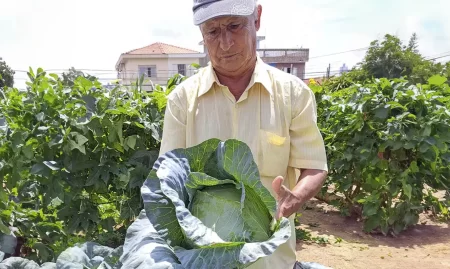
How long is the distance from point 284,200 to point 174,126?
555 millimetres

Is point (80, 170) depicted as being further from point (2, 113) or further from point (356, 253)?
point (356, 253)

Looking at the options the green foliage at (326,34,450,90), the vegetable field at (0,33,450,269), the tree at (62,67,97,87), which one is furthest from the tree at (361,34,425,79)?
the tree at (62,67,97,87)

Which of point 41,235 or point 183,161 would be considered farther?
point 41,235

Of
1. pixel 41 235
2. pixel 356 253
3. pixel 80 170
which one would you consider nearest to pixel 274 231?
pixel 80 170

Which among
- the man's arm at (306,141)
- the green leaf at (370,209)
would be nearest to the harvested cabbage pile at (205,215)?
the man's arm at (306,141)

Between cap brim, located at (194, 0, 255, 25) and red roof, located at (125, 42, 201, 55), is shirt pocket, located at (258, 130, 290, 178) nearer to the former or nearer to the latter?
cap brim, located at (194, 0, 255, 25)

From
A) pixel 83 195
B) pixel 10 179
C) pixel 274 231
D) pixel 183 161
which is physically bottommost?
pixel 83 195

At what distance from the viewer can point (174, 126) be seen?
168 cm

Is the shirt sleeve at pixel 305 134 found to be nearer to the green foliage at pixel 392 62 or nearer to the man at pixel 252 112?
the man at pixel 252 112

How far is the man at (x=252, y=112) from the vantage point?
5.19 feet

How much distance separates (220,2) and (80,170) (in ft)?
6.33

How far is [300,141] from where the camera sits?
1.64 m

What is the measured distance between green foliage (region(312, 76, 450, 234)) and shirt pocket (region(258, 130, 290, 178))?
3.42 m

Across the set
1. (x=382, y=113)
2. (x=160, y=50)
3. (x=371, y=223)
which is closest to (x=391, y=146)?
(x=382, y=113)
